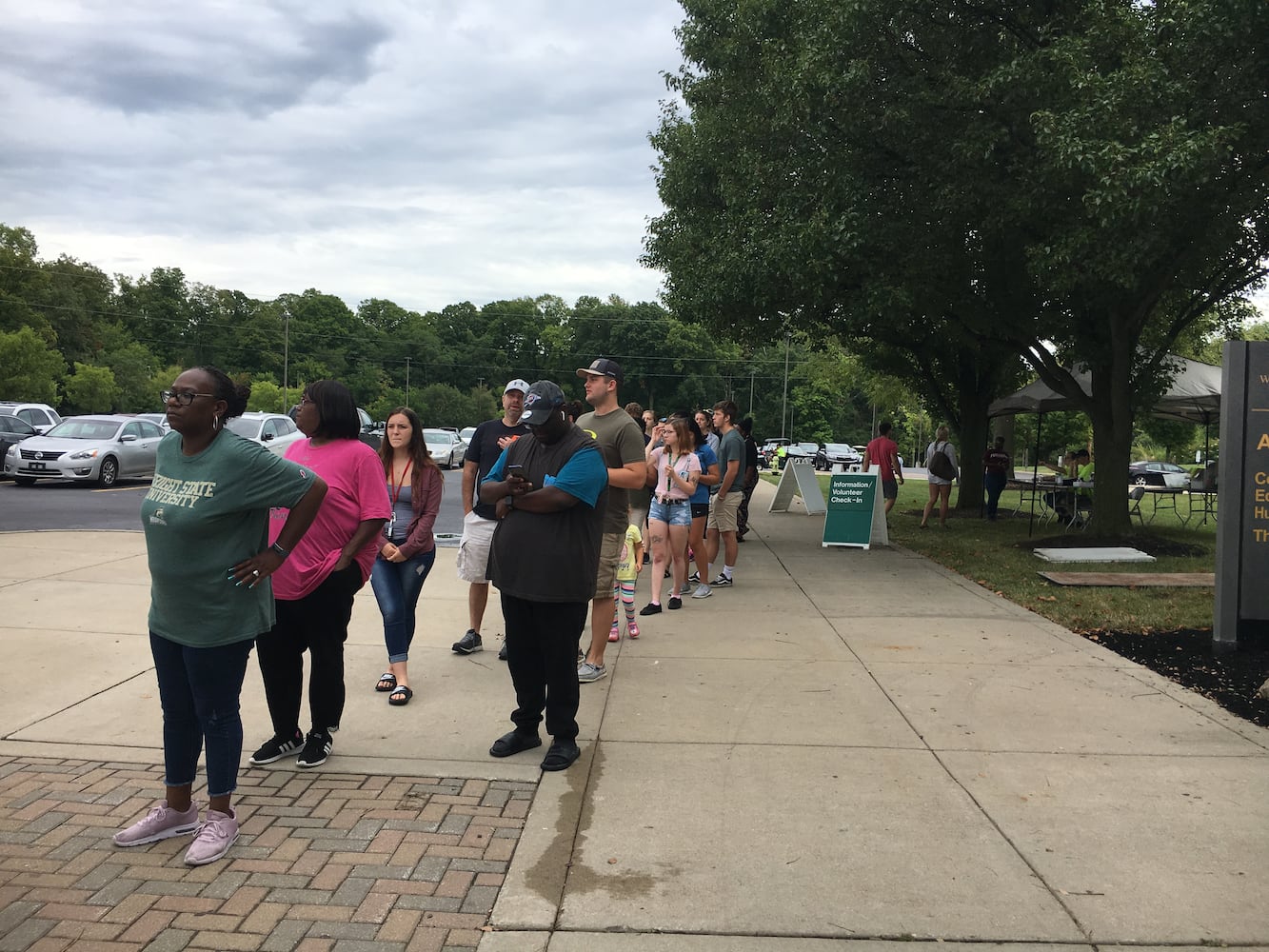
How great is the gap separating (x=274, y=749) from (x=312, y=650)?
1.64 ft

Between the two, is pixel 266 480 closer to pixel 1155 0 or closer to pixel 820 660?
pixel 820 660

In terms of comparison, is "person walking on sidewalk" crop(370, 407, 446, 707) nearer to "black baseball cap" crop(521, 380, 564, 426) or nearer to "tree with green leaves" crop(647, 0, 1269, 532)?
"black baseball cap" crop(521, 380, 564, 426)

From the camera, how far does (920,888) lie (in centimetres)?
338

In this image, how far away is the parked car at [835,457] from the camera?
5588 cm

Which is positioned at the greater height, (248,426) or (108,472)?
(248,426)

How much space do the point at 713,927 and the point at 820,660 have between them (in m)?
3.75

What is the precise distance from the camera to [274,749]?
4496 mm

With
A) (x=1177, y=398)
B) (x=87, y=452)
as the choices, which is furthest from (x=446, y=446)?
(x=1177, y=398)

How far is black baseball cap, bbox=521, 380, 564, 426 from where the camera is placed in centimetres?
444

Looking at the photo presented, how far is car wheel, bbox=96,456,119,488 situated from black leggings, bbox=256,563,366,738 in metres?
17.5

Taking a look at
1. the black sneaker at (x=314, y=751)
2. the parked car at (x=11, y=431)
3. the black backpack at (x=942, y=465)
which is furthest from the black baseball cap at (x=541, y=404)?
the parked car at (x=11, y=431)

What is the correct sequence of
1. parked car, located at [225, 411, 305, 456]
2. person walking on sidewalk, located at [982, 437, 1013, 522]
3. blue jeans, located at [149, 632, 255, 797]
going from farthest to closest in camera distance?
1. parked car, located at [225, 411, 305, 456]
2. person walking on sidewalk, located at [982, 437, 1013, 522]
3. blue jeans, located at [149, 632, 255, 797]

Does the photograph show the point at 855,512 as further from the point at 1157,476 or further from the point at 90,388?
the point at 90,388

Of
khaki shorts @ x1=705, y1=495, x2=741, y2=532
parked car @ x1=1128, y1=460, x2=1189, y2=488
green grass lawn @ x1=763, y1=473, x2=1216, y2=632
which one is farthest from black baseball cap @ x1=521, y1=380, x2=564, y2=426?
parked car @ x1=1128, y1=460, x2=1189, y2=488
